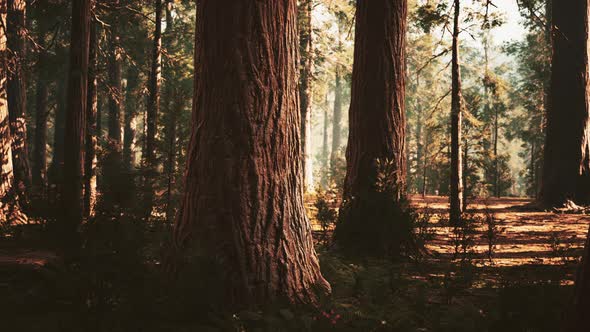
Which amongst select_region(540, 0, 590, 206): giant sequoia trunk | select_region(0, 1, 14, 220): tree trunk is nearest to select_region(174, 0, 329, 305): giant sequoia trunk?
select_region(0, 1, 14, 220): tree trunk

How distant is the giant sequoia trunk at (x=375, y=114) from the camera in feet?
23.0

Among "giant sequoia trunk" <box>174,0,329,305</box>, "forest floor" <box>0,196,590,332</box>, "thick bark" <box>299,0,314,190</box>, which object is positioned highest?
"thick bark" <box>299,0,314,190</box>

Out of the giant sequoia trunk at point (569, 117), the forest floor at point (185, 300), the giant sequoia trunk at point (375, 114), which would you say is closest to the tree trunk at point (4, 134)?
the forest floor at point (185, 300)

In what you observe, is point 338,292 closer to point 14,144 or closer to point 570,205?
point 14,144

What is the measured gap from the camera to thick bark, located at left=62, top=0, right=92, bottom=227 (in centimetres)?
685

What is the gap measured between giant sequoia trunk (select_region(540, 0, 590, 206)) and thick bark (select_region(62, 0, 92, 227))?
11998 millimetres

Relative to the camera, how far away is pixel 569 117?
13414mm

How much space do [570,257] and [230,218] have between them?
5.55 metres

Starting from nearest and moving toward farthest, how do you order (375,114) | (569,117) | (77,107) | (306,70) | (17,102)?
(77,107) < (375,114) < (17,102) < (569,117) < (306,70)

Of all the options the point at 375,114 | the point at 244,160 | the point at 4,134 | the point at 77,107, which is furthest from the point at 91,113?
the point at 244,160

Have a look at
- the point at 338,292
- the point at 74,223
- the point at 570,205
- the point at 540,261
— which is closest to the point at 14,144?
the point at 74,223

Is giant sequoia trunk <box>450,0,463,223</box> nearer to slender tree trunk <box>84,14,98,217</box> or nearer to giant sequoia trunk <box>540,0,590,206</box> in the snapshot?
giant sequoia trunk <box>540,0,590,206</box>

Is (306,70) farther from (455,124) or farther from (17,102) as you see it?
(17,102)

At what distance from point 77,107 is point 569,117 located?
12.6 metres
